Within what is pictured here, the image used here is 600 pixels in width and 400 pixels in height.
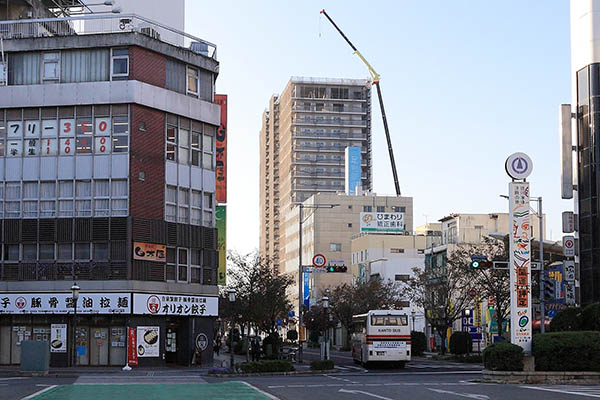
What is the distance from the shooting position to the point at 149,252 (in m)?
53.9

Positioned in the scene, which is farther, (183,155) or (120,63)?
(183,155)

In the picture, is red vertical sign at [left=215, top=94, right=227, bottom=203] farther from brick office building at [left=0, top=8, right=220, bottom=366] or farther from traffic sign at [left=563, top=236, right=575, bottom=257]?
traffic sign at [left=563, top=236, right=575, bottom=257]

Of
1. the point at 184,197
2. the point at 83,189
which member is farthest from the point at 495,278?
the point at 83,189

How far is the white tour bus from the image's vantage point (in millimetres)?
52250

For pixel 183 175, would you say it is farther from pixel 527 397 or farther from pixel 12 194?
pixel 527 397

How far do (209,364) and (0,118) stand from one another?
65.9ft

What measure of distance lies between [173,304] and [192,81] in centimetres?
1463

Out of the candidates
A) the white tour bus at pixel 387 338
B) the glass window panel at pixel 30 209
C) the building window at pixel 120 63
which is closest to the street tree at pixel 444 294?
the white tour bus at pixel 387 338

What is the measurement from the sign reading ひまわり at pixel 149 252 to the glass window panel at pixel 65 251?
13.1ft

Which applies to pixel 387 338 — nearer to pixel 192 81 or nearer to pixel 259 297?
pixel 259 297

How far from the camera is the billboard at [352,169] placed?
169125 millimetres

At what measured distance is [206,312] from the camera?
57.1m

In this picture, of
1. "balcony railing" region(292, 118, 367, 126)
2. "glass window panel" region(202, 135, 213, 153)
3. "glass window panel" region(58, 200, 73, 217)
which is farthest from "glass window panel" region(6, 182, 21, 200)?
"balcony railing" region(292, 118, 367, 126)

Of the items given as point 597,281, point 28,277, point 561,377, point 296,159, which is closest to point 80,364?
point 28,277
